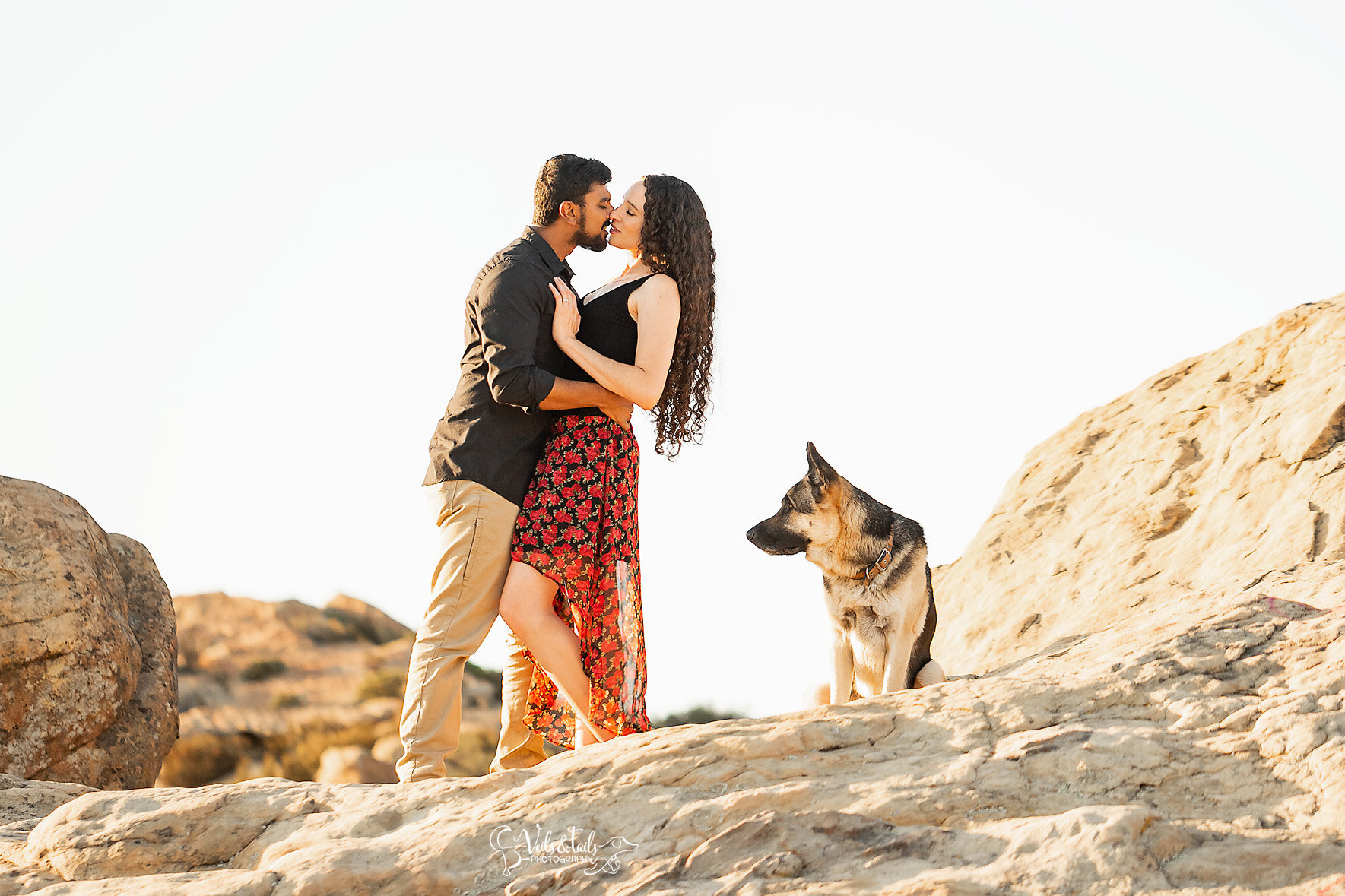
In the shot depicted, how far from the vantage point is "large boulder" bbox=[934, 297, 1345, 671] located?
6227 mm

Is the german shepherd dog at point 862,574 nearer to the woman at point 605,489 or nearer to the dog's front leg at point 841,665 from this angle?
the dog's front leg at point 841,665

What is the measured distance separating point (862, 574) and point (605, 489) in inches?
72.7

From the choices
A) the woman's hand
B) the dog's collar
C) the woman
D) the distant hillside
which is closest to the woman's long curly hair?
the woman

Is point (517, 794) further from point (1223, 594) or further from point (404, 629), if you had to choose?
point (404, 629)

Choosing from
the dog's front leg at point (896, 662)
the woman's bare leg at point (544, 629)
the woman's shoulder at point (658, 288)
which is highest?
the woman's shoulder at point (658, 288)

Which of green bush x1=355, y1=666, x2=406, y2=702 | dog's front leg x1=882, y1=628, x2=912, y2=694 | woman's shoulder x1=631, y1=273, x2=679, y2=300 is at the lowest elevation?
green bush x1=355, y1=666, x2=406, y2=702

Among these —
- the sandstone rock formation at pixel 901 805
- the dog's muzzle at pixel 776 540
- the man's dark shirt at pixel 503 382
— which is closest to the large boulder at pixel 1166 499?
the dog's muzzle at pixel 776 540

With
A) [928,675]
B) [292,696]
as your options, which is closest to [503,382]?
[928,675]

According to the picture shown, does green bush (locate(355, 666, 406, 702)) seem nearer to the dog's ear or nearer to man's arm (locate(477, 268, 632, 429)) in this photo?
the dog's ear

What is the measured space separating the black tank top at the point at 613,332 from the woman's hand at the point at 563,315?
0.39 ft

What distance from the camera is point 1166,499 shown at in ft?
24.4

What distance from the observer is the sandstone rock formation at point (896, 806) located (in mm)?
2352

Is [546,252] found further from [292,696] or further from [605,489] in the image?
[292,696]

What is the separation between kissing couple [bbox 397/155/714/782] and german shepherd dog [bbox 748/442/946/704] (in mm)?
1439
